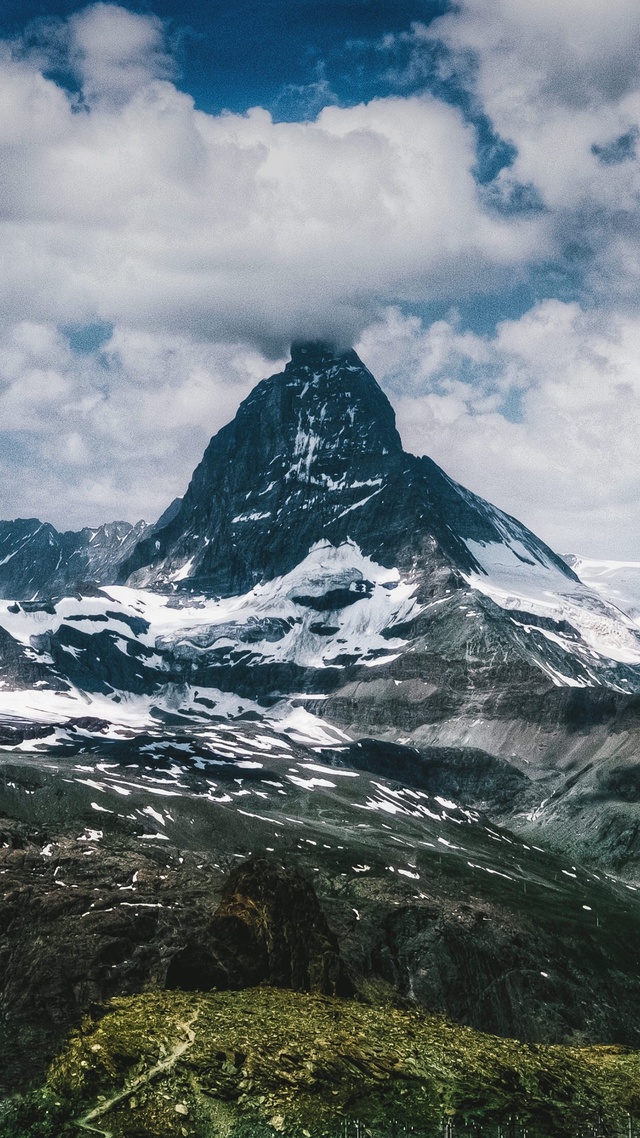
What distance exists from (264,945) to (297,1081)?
20.6m

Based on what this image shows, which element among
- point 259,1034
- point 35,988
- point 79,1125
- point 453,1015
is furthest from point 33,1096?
point 453,1015

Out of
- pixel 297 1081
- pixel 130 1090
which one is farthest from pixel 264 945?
pixel 130 1090

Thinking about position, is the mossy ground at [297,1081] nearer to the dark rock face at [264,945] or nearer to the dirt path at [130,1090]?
the dirt path at [130,1090]

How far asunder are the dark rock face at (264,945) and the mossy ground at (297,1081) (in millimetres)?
10349

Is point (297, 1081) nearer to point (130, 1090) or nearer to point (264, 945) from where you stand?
point (130, 1090)

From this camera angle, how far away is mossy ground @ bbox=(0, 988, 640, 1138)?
26.1 metres

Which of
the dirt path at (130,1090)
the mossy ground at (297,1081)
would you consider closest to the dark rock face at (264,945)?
the mossy ground at (297,1081)

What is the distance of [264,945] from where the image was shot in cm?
4756

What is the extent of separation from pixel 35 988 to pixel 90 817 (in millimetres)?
106820

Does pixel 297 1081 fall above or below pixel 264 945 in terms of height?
above

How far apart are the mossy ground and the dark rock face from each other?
10349 mm

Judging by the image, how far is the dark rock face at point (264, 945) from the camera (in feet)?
140

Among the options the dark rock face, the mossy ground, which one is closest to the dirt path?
the mossy ground

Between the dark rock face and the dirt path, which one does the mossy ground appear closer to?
the dirt path
